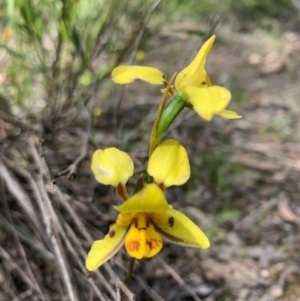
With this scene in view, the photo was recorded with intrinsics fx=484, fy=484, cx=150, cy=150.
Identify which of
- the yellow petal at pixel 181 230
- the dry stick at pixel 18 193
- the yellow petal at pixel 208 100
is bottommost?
the dry stick at pixel 18 193

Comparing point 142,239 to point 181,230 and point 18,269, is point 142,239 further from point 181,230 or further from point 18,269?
point 18,269

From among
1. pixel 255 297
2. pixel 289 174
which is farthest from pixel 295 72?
pixel 255 297

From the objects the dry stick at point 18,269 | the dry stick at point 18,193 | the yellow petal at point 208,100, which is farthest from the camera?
the dry stick at point 18,193

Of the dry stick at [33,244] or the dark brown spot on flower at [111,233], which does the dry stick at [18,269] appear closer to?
the dry stick at [33,244]

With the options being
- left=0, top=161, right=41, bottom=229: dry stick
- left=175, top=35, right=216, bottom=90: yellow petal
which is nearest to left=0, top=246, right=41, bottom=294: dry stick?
left=0, top=161, right=41, bottom=229: dry stick

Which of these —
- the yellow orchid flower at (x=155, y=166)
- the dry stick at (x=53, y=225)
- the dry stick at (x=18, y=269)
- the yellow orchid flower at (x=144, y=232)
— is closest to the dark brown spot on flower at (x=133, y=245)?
the yellow orchid flower at (x=144, y=232)

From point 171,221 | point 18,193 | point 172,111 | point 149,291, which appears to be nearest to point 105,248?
point 171,221
